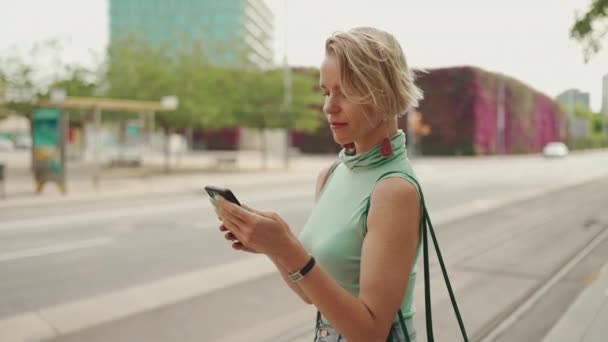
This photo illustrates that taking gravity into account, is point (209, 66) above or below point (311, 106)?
above

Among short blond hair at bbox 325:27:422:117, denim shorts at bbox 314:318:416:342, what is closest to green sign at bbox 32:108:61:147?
denim shorts at bbox 314:318:416:342

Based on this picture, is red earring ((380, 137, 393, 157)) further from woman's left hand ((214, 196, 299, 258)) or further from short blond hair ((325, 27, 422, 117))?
woman's left hand ((214, 196, 299, 258))

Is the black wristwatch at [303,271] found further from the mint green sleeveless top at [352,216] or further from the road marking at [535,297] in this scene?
the road marking at [535,297]

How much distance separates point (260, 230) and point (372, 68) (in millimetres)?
441

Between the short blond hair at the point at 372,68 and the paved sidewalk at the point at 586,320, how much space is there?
9.86ft

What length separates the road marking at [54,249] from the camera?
7.22 m

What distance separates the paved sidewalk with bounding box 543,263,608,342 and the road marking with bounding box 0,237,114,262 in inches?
250

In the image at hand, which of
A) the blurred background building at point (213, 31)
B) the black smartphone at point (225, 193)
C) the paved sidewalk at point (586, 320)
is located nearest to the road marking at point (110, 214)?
the paved sidewalk at point (586, 320)

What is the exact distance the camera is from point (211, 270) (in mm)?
6008

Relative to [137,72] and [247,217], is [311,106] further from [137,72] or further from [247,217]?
[247,217]

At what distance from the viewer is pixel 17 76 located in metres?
20.0

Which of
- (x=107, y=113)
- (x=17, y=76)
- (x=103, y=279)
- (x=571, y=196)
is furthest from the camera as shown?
(x=107, y=113)

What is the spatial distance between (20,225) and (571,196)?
12.8 m

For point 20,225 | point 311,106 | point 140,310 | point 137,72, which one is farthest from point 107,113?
point 140,310
